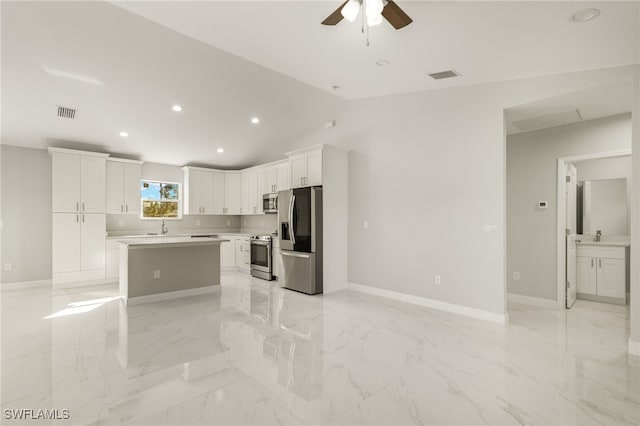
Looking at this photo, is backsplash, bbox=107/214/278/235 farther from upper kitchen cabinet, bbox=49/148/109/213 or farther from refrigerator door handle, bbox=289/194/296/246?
refrigerator door handle, bbox=289/194/296/246

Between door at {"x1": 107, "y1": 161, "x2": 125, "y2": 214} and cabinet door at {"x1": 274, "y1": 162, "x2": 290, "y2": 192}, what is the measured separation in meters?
3.19

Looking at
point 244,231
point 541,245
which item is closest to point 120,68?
point 244,231

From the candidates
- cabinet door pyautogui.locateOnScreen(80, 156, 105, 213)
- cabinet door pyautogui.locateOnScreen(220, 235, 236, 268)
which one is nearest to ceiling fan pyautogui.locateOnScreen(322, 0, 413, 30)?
cabinet door pyautogui.locateOnScreen(80, 156, 105, 213)

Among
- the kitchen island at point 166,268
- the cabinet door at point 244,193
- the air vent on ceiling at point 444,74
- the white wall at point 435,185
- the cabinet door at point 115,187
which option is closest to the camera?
the air vent on ceiling at point 444,74

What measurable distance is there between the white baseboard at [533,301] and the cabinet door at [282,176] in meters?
4.49

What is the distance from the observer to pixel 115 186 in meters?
6.23

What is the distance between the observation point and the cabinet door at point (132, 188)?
6.37 meters

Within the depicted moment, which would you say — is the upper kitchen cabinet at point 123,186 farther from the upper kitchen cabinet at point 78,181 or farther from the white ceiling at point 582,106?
the white ceiling at point 582,106

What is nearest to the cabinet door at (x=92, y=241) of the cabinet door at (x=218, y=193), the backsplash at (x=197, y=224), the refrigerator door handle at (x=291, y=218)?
the backsplash at (x=197, y=224)

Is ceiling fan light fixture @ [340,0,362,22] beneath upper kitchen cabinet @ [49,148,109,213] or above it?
above

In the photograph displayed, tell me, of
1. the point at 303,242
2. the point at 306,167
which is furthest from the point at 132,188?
the point at 303,242

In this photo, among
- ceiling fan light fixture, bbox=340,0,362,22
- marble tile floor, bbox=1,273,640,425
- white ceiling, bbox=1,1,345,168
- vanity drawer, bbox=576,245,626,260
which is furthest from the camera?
vanity drawer, bbox=576,245,626,260

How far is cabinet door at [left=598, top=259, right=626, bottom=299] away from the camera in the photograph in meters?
4.42

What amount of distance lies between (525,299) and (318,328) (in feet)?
10.9
